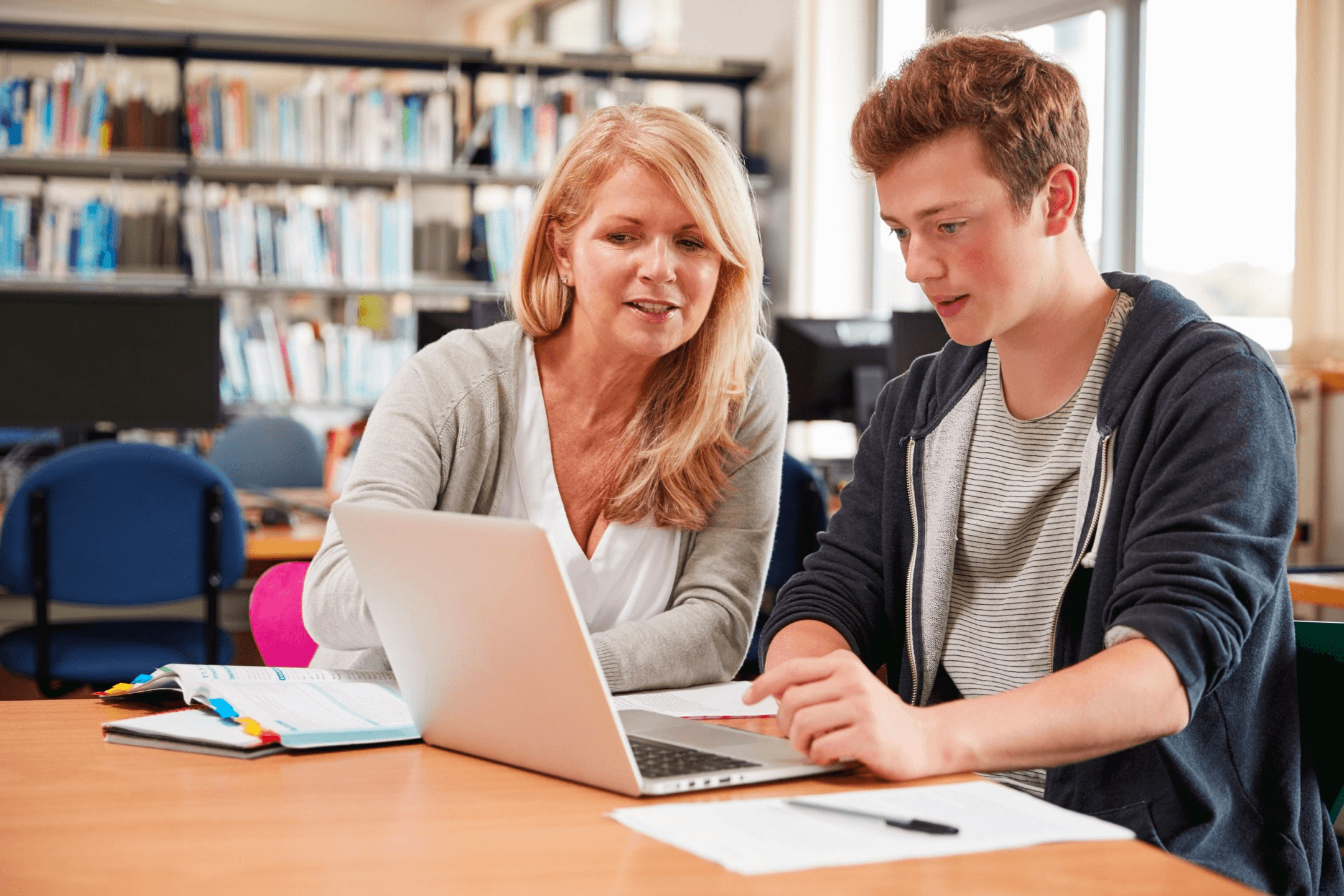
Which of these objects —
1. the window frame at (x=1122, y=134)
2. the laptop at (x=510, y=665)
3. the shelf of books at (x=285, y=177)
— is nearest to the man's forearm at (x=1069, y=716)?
the laptop at (x=510, y=665)

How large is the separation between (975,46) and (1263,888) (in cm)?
79

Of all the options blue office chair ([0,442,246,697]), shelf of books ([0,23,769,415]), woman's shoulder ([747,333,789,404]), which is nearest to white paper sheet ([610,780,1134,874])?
woman's shoulder ([747,333,789,404])

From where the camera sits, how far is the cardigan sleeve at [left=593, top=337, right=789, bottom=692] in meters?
1.38

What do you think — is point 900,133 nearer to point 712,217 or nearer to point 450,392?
point 712,217

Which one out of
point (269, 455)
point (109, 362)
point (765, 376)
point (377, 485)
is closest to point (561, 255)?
point (765, 376)

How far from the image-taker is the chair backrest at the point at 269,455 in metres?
4.41

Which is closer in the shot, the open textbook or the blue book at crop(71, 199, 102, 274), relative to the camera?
the open textbook

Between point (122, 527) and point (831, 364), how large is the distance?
2088 millimetres

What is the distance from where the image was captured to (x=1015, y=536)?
4.35 feet

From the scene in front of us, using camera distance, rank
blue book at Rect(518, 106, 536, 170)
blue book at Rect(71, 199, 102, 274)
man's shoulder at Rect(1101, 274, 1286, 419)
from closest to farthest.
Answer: man's shoulder at Rect(1101, 274, 1286, 419), blue book at Rect(71, 199, 102, 274), blue book at Rect(518, 106, 536, 170)

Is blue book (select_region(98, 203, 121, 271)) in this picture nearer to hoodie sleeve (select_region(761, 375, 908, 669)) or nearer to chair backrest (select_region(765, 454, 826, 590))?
chair backrest (select_region(765, 454, 826, 590))

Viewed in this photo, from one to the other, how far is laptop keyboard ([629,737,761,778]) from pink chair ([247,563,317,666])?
0.75 m

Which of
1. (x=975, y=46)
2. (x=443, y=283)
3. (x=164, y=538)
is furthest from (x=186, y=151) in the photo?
(x=975, y=46)

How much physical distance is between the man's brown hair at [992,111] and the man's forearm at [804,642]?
445 mm
